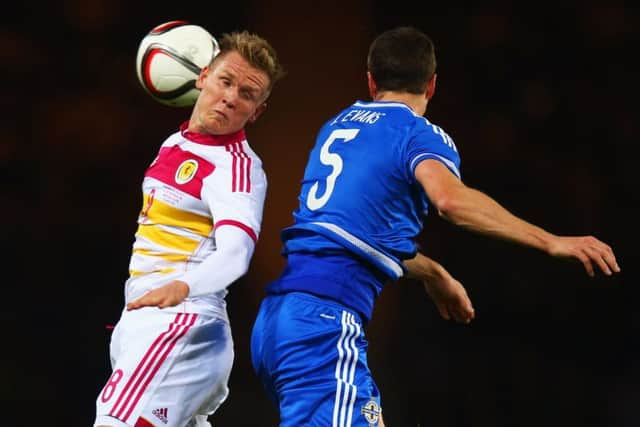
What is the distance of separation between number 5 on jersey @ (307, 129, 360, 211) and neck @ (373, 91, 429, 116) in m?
0.20

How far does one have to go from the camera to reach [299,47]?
6.30 meters

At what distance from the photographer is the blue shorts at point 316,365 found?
8.37ft

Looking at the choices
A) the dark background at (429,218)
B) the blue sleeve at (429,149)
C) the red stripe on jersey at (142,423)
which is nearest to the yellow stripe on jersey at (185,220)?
the red stripe on jersey at (142,423)

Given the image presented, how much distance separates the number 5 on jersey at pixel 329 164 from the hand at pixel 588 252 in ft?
2.33

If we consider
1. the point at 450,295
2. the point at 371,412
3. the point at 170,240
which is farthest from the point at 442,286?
the point at 170,240

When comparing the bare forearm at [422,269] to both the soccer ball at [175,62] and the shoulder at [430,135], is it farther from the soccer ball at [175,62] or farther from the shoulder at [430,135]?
the soccer ball at [175,62]

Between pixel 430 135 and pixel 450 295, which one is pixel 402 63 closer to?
pixel 430 135

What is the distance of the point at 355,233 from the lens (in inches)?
107

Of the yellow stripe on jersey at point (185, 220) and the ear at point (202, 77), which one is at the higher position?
the ear at point (202, 77)

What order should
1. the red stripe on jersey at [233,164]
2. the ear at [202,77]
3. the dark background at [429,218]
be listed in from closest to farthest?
the red stripe on jersey at [233,164] < the ear at [202,77] < the dark background at [429,218]

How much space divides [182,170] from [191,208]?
0.14 meters

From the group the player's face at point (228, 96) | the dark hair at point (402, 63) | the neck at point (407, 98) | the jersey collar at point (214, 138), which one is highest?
the dark hair at point (402, 63)

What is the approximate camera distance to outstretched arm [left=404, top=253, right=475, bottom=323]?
3141 mm

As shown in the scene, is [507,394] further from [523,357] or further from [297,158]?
[297,158]
